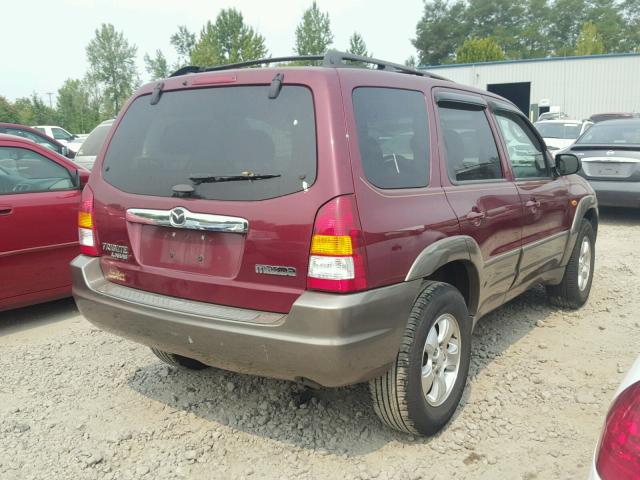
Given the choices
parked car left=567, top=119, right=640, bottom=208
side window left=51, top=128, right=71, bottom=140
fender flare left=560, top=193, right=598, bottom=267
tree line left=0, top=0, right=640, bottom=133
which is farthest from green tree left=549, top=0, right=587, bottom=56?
fender flare left=560, top=193, right=598, bottom=267

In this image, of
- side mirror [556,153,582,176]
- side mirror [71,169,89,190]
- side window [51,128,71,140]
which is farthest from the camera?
side window [51,128,71,140]

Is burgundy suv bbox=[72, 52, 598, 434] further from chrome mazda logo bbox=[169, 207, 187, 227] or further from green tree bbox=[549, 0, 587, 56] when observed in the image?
green tree bbox=[549, 0, 587, 56]

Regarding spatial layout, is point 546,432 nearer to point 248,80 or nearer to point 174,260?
point 174,260

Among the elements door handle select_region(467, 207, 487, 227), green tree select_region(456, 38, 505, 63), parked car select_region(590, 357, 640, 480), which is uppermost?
green tree select_region(456, 38, 505, 63)

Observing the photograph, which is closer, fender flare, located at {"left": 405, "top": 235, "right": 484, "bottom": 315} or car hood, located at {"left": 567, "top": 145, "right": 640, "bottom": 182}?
fender flare, located at {"left": 405, "top": 235, "right": 484, "bottom": 315}

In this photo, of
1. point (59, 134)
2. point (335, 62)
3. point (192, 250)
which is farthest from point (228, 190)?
point (59, 134)

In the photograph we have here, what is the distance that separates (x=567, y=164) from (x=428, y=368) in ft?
8.16

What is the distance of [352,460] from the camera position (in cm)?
283

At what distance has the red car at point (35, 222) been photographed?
4.58 metres

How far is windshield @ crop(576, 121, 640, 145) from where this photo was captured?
9195mm

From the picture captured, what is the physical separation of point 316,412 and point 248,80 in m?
1.84

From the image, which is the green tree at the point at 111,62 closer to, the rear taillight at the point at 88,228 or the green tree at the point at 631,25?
the green tree at the point at 631,25

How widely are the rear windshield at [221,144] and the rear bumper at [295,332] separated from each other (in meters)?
0.53

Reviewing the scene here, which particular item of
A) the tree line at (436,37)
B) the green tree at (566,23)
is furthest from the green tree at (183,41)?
the green tree at (566,23)
